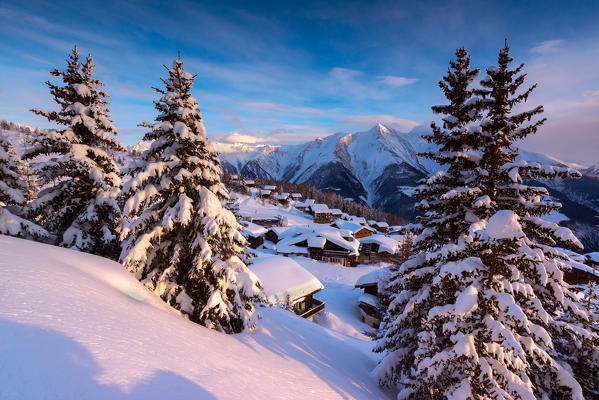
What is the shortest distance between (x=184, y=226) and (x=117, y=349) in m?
4.60

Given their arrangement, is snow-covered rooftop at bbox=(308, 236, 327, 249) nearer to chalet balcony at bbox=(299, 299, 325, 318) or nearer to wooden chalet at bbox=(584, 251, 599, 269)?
chalet balcony at bbox=(299, 299, 325, 318)

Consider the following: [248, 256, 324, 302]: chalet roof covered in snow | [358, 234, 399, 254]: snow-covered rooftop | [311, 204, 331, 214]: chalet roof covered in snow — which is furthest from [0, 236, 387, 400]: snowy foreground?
[311, 204, 331, 214]: chalet roof covered in snow

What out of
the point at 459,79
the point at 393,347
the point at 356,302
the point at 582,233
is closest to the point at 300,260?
the point at 356,302

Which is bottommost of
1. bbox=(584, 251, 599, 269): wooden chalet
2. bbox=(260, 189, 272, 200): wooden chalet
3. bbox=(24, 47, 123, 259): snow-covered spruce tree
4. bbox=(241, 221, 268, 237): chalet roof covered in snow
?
bbox=(241, 221, 268, 237): chalet roof covered in snow

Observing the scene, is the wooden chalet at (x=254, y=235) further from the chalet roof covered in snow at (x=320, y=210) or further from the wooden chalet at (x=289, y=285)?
the chalet roof covered in snow at (x=320, y=210)

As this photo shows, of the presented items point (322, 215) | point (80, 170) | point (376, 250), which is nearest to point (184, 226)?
point (80, 170)

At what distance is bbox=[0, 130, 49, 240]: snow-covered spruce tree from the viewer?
1128cm

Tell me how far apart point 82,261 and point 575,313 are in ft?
54.7

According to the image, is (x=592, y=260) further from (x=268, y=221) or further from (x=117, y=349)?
(x=117, y=349)

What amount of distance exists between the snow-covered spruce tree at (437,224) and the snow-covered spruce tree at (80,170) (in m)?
14.1

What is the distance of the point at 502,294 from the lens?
23.9ft

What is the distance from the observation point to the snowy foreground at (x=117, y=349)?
13.1 feet

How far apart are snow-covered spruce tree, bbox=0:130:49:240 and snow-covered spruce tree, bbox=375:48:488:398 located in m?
15.9

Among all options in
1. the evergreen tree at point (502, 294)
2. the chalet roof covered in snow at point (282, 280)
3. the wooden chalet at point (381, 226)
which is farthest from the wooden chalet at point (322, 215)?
the evergreen tree at point (502, 294)
